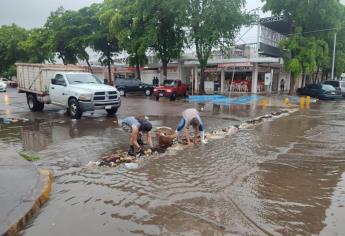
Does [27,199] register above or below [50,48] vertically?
below

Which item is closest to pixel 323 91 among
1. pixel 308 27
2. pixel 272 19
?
pixel 308 27

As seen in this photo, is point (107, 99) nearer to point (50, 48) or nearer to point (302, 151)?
point (302, 151)

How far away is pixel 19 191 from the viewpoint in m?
5.36

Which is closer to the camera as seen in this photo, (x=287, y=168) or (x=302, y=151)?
(x=287, y=168)

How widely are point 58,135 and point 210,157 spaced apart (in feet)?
18.0

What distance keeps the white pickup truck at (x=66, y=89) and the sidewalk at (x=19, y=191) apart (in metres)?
6.78

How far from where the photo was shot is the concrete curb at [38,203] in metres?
4.25

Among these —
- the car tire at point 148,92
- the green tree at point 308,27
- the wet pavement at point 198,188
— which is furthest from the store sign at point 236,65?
the wet pavement at point 198,188

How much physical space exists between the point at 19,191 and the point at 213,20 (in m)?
25.2

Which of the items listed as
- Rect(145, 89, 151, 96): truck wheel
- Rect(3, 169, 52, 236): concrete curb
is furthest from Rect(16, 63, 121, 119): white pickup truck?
Rect(145, 89, 151, 96): truck wheel

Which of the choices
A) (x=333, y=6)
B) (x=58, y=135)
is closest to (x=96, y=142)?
(x=58, y=135)

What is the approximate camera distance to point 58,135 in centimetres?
1081

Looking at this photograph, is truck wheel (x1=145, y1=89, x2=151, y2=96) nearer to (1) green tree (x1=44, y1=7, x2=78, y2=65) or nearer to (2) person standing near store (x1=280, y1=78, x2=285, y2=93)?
(1) green tree (x1=44, y1=7, x2=78, y2=65)

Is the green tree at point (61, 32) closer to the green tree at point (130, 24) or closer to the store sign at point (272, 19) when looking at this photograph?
the green tree at point (130, 24)
